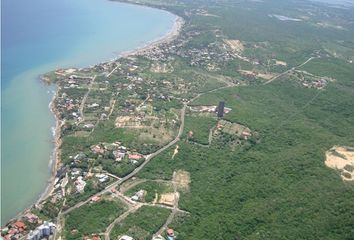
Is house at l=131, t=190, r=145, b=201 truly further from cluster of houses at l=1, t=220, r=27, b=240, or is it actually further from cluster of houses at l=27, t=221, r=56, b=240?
cluster of houses at l=1, t=220, r=27, b=240

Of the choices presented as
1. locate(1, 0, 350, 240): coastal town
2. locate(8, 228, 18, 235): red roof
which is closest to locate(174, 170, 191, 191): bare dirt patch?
locate(1, 0, 350, 240): coastal town

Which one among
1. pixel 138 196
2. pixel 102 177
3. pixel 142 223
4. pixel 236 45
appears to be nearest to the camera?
pixel 142 223

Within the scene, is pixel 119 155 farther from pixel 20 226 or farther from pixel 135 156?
pixel 20 226

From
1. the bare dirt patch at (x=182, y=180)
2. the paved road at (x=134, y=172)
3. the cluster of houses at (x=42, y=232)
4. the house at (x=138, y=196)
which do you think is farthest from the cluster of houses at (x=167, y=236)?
the bare dirt patch at (x=182, y=180)

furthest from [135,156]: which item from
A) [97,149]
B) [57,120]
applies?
[57,120]

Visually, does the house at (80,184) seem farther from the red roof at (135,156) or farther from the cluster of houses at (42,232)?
the red roof at (135,156)

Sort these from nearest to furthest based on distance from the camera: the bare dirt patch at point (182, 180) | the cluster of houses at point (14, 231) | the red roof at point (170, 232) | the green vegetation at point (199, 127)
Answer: the cluster of houses at point (14, 231) < the red roof at point (170, 232) < the bare dirt patch at point (182, 180) < the green vegetation at point (199, 127)
